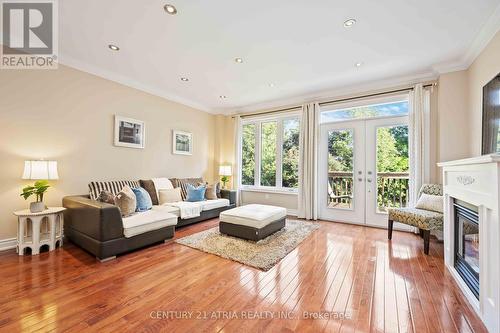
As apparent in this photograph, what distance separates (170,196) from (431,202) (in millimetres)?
4473

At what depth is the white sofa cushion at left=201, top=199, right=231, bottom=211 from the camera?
4.40 m

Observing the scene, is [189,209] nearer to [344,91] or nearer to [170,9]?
[170,9]

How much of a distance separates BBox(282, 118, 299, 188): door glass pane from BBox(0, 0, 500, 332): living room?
0.77 ft

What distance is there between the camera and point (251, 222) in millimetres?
3191

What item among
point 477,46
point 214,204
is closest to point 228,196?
point 214,204

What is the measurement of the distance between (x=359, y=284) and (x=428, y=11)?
293 cm

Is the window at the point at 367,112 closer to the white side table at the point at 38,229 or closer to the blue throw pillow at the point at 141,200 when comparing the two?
the blue throw pillow at the point at 141,200

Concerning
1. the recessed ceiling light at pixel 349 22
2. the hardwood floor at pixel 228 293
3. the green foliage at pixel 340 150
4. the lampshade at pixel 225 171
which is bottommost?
the hardwood floor at pixel 228 293

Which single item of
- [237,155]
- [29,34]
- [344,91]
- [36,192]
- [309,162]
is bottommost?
[36,192]

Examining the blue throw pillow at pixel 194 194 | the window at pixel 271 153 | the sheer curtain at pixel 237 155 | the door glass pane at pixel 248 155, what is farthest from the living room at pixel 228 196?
the door glass pane at pixel 248 155

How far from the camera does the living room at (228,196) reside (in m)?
1.77

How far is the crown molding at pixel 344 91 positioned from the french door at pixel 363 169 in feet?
1.96

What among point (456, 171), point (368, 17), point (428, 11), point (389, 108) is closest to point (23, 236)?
point (368, 17)

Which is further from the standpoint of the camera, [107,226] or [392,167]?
[392,167]
